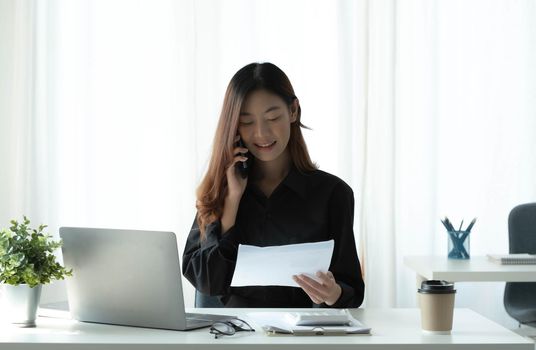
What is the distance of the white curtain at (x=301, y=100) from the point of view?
13.2 ft

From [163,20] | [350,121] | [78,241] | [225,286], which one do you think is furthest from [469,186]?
[78,241]

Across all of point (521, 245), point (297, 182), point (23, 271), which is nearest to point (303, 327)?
point (23, 271)

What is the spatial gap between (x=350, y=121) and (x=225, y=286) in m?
1.86

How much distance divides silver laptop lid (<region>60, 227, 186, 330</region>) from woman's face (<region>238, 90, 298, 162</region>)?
68 cm

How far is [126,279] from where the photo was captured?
181 centimetres

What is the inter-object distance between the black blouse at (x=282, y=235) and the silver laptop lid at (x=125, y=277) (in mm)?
487

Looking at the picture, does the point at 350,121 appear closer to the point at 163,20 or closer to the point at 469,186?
the point at 469,186

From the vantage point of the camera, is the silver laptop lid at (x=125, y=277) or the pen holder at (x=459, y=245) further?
the pen holder at (x=459, y=245)

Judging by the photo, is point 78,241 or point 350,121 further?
point 350,121

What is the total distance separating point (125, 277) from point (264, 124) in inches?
29.2

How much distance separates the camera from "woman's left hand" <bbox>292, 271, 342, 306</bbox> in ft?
6.30

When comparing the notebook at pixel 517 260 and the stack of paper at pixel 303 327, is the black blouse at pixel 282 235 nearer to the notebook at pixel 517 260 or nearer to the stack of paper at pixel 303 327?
the stack of paper at pixel 303 327

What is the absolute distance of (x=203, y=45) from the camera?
403 centimetres

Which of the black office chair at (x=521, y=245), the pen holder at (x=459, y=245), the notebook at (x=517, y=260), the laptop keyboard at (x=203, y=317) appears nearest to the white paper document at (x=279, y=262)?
the laptop keyboard at (x=203, y=317)
